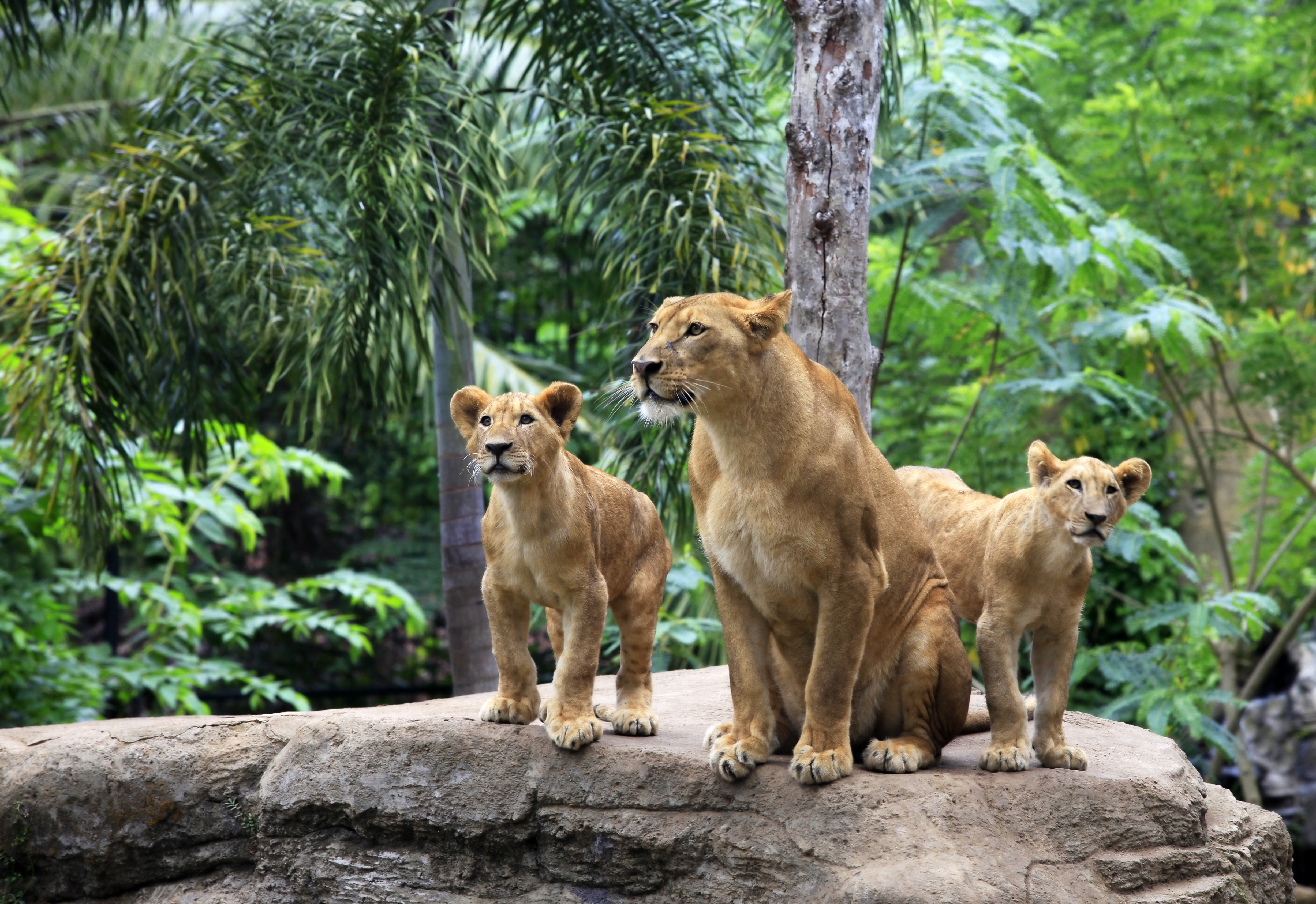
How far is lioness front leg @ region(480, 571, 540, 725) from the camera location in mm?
4176

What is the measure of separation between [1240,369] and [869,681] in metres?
6.31

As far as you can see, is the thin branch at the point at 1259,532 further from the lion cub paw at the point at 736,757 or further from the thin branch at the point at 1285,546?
the lion cub paw at the point at 736,757

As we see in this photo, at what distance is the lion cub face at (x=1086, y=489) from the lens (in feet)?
11.7

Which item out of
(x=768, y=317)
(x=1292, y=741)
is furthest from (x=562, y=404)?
(x=1292, y=741)

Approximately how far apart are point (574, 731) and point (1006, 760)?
A: 1.44 meters

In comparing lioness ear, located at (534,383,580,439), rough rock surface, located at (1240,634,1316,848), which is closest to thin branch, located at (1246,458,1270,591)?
rough rock surface, located at (1240,634,1316,848)

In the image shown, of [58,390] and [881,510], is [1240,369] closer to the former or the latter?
[881,510]

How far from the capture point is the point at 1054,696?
377cm

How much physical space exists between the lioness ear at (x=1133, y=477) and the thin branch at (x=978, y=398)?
3.65 m

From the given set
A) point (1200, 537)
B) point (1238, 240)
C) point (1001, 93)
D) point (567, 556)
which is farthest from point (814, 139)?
point (1200, 537)

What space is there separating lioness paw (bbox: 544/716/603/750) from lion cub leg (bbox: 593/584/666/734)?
0.21 m

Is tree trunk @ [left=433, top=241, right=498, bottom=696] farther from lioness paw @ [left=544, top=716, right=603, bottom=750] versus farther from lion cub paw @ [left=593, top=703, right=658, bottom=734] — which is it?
lioness paw @ [left=544, top=716, right=603, bottom=750]

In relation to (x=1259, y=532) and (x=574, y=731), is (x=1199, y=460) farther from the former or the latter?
(x=574, y=731)

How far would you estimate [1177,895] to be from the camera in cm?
352
